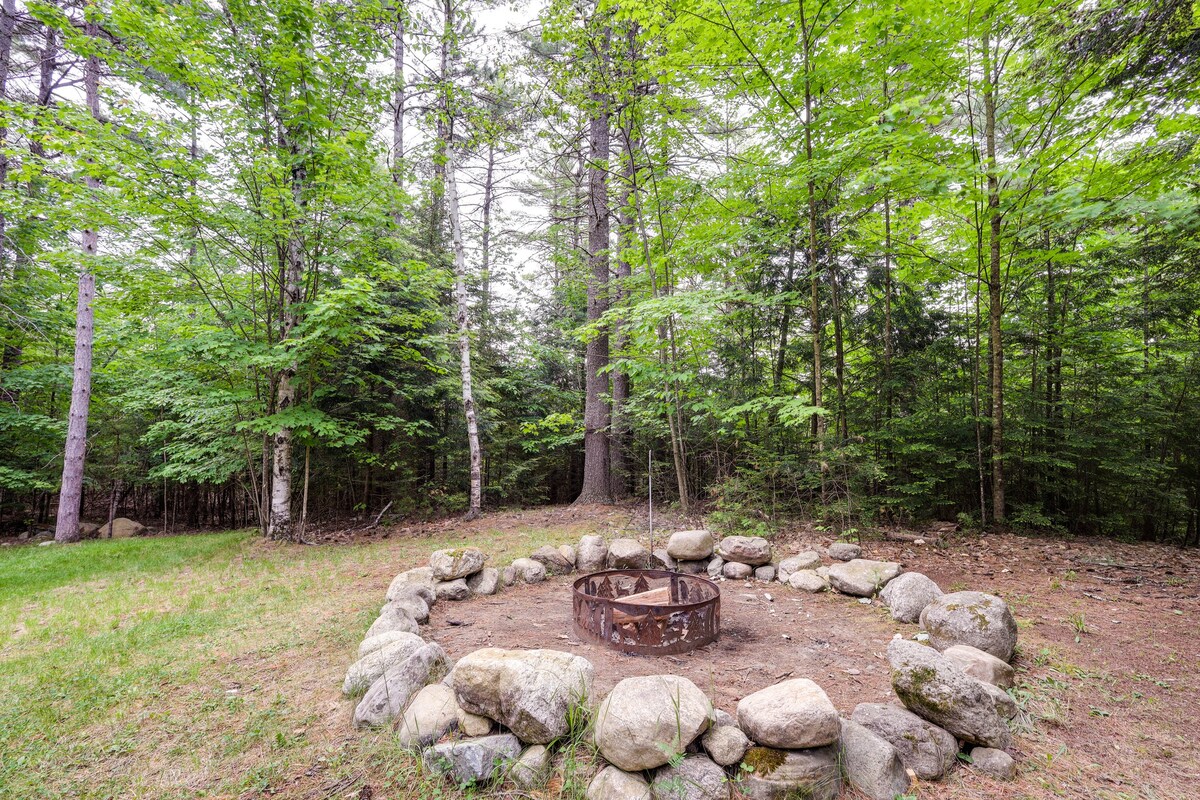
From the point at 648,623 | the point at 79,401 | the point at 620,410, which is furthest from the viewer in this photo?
the point at 620,410

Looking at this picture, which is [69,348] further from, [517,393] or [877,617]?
[877,617]

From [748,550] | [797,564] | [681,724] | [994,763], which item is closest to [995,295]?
[797,564]

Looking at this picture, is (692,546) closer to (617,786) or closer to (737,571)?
(737,571)

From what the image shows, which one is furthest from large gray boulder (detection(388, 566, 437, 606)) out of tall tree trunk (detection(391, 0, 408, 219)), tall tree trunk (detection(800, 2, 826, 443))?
tall tree trunk (detection(391, 0, 408, 219))

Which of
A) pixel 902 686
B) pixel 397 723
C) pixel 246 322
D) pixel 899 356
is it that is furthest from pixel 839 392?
pixel 246 322

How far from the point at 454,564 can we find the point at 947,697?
400 cm

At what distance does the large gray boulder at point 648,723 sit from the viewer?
2.01 metres

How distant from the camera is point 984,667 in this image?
8.71 ft

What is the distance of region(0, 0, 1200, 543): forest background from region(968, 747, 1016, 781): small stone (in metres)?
3.35

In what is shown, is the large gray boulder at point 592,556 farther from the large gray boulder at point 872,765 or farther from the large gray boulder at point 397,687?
the large gray boulder at point 872,765

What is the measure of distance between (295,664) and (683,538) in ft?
12.4

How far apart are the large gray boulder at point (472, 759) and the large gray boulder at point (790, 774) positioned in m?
1.04

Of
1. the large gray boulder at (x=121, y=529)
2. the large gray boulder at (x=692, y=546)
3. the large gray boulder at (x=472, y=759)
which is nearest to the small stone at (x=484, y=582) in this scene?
the large gray boulder at (x=692, y=546)

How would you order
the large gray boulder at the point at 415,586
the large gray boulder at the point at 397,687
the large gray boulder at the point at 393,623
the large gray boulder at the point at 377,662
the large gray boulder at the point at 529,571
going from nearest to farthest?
the large gray boulder at the point at 397,687
the large gray boulder at the point at 377,662
the large gray boulder at the point at 393,623
the large gray boulder at the point at 415,586
the large gray boulder at the point at 529,571
